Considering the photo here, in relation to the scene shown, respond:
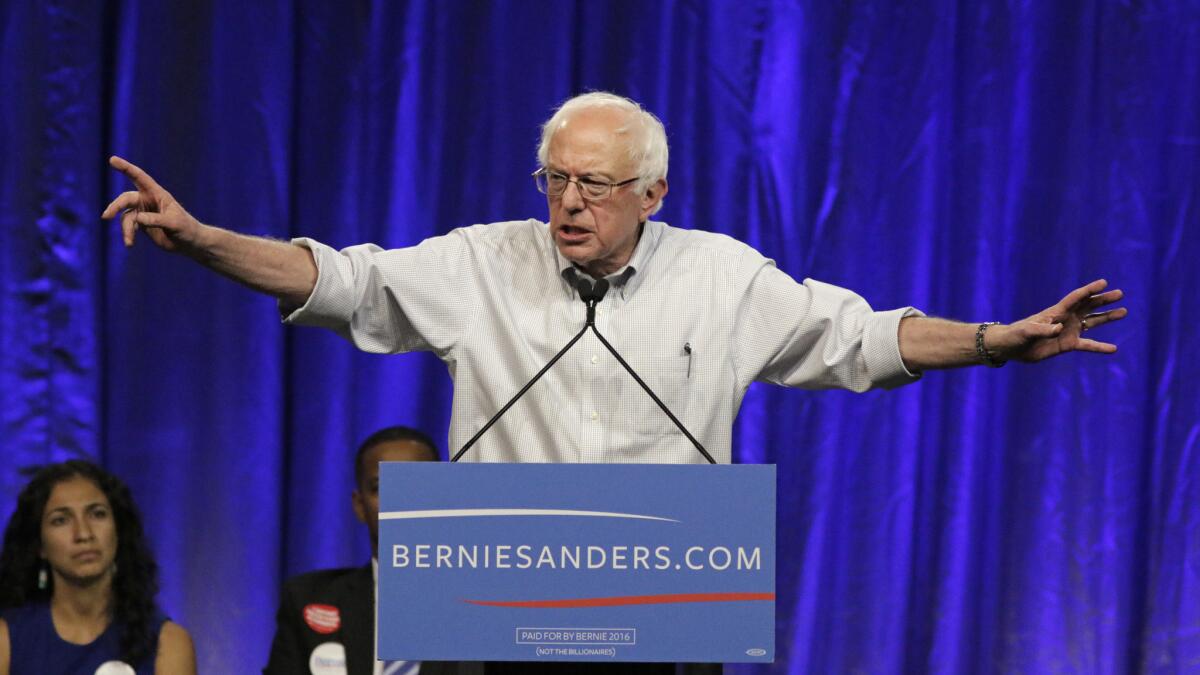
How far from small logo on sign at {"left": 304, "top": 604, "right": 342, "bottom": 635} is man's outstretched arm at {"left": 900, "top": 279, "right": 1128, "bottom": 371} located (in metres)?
1.66

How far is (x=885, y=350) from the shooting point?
82.8 inches

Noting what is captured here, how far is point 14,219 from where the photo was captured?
3.67 metres

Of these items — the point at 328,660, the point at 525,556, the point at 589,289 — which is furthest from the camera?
the point at 328,660

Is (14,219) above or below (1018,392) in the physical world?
above

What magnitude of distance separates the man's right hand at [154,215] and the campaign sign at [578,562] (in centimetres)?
46

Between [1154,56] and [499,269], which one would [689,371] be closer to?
[499,269]

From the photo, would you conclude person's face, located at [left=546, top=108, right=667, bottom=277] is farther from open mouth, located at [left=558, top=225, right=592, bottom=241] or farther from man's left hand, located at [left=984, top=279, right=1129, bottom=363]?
man's left hand, located at [left=984, top=279, right=1129, bottom=363]

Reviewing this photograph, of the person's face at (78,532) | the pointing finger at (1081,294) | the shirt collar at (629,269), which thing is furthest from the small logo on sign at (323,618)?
the pointing finger at (1081,294)

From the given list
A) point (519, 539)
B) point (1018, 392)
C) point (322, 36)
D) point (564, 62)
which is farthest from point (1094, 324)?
point (322, 36)

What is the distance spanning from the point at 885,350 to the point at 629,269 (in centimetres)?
40

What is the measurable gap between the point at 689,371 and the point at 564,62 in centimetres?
183

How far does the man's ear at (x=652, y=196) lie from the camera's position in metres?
2.18

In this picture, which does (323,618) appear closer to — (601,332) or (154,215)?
(601,332)

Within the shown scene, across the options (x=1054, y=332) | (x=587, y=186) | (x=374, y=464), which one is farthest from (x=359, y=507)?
(x=1054, y=332)
